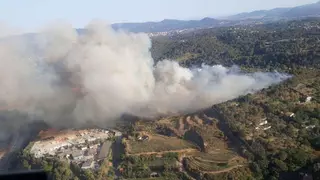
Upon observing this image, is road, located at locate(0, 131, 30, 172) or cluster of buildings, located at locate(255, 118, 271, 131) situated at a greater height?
cluster of buildings, located at locate(255, 118, 271, 131)

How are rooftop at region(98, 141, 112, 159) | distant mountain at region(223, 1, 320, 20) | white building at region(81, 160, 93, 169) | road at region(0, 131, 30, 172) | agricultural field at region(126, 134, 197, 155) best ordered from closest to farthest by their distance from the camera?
1. white building at region(81, 160, 93, 169)
2. agricultural field at region(126, 134, 197, 155)
3. rooftop at region(98, 141, 112, 159)
4. road at region(0, 131, 30, 172)
5. distant mountain at region(223, 1, 320, 20)

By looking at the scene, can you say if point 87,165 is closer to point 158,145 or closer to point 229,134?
point 158,145

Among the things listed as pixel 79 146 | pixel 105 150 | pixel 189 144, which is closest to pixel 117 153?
pixel 105 150

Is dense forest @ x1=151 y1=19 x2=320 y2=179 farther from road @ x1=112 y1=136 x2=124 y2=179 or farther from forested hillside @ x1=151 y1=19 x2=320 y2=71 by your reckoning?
road @ x1=112 y1=136 x2=124 y2=179

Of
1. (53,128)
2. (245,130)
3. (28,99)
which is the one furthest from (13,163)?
(245,130)

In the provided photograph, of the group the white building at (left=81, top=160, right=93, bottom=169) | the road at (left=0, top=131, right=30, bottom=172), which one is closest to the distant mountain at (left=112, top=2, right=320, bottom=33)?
the road at (left=0, top=131, right=30, bottom=172)

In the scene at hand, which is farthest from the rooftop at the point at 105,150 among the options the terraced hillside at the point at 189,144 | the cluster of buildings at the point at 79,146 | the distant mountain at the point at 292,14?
the distant mountain at the point at 292,14

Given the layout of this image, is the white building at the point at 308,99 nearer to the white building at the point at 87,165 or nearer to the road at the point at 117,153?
the road at the point at 117,153

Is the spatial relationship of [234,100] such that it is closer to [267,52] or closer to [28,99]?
[28,99]

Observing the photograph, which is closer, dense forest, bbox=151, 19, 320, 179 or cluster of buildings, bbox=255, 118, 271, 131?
dense forest, bbox=151, 19, 320, 179
